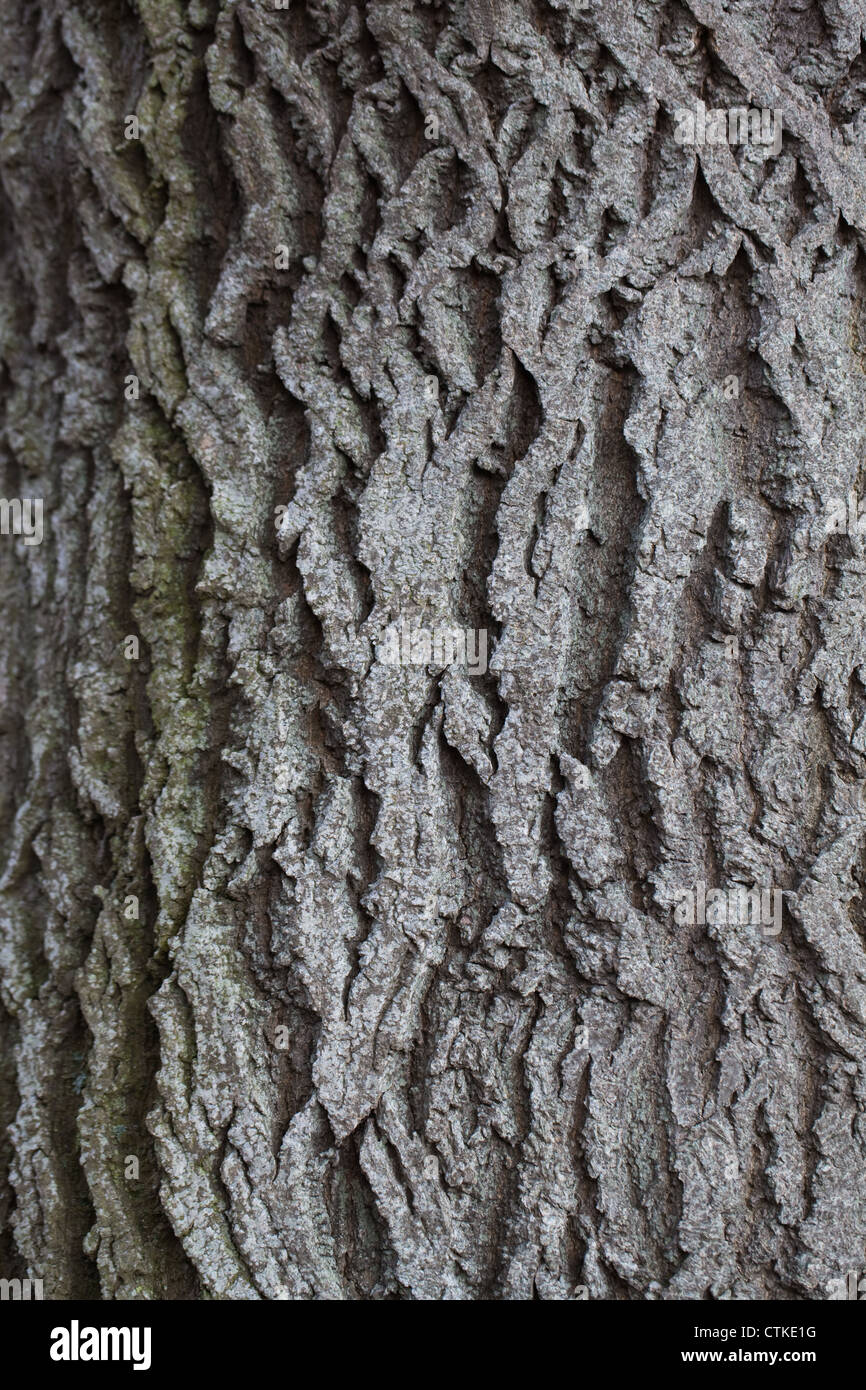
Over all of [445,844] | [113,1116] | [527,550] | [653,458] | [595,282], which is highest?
[595,282]

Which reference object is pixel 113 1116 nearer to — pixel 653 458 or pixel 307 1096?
pixel 307 1096

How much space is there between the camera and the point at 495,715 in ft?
4.79

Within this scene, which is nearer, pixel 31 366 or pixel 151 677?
pixel 151 677

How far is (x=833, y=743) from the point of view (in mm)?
1465

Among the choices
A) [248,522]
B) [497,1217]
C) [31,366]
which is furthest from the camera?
[31,366]

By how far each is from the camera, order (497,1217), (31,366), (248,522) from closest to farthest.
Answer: (497,1217) → (248,522) → (31,366)

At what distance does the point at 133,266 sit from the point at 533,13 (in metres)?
0.77

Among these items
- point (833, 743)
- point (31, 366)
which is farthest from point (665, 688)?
point (31, 366)

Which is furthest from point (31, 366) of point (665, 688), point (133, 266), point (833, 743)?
point (833, 743)

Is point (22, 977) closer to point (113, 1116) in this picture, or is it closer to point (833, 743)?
point (113, 1116)

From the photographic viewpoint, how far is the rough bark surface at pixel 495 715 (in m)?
1.41

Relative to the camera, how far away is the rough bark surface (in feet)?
4.62

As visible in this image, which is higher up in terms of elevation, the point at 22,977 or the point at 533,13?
the point at 533,13

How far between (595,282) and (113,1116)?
5.01 ft
